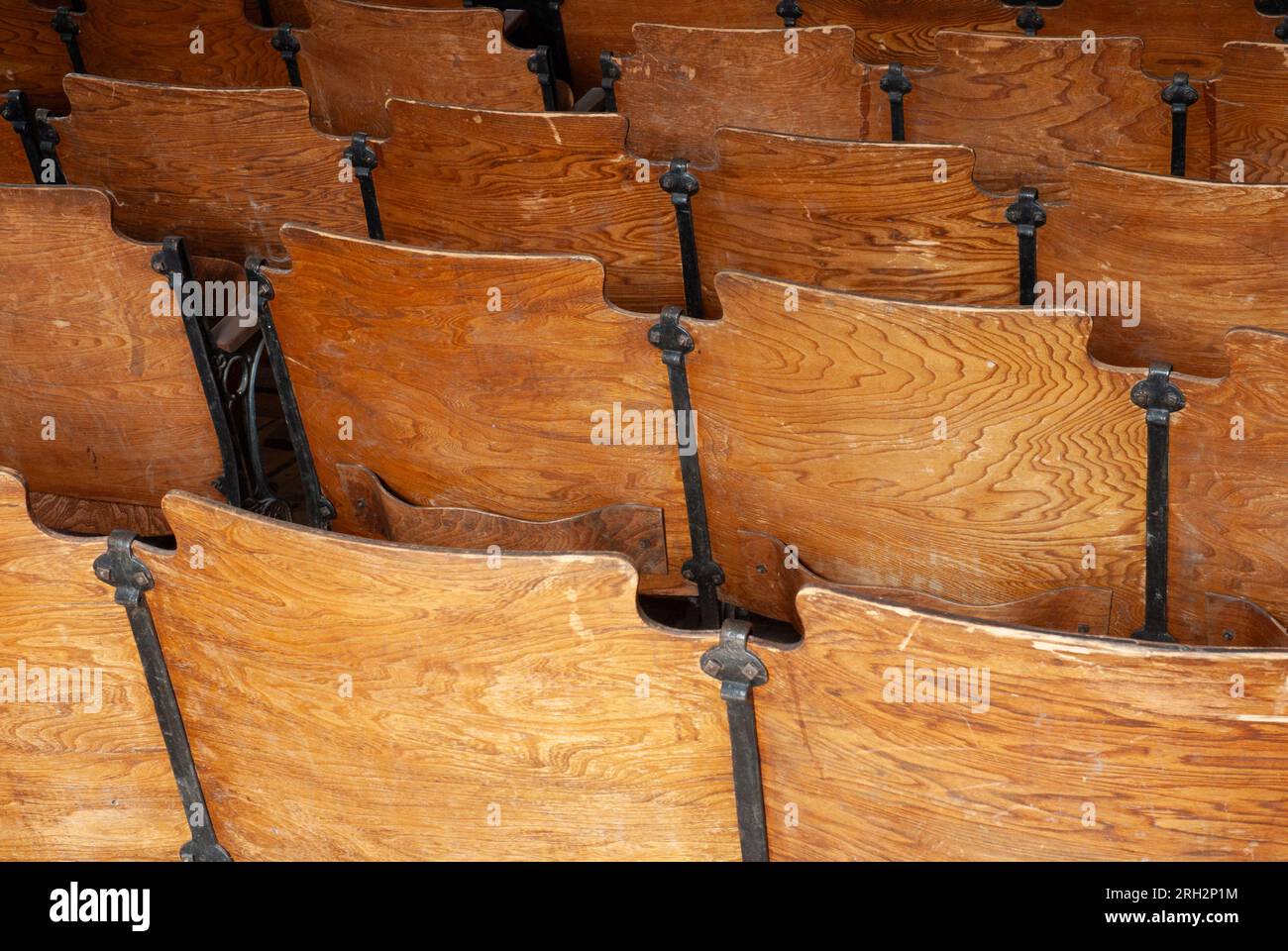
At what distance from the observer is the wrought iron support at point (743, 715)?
135 cm

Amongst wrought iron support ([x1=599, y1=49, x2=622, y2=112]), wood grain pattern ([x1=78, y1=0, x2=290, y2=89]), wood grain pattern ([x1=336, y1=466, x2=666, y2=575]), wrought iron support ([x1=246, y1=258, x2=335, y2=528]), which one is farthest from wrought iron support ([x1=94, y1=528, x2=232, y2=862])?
wood grain pattern ([x1=78, y1=0, x2=290, y2=89])

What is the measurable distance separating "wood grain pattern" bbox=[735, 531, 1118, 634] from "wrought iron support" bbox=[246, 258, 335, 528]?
703mm

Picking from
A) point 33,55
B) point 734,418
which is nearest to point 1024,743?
point 734,418

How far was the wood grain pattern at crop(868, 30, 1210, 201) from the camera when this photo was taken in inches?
112

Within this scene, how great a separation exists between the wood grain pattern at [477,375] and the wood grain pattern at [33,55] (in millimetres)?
2207

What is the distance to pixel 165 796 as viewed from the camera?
1.72 meters

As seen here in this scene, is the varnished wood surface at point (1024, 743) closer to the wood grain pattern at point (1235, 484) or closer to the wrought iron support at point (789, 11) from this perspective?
the wood grain pattern at point (1235, 484)

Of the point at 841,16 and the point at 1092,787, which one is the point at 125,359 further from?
the point at 841,16

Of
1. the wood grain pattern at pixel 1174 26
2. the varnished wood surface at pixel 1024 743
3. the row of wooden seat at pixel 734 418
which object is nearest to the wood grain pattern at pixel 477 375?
the row of wooden seat at pixel 734 418

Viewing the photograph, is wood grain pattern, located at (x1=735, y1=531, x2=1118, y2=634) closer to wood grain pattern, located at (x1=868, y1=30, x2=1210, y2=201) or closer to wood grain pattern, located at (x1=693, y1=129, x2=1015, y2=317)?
wood grain pattern, located at (x1=693, y1=129, x2=1015, y2=317)

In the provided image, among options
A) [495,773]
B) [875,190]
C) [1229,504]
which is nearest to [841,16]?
[875,190]

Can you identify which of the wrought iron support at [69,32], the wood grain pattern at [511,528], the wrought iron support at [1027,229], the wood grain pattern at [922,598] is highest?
the wrought iron support at [69,32]

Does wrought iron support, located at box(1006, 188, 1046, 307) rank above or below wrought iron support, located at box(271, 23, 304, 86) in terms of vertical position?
below

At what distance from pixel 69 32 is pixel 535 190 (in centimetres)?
195
